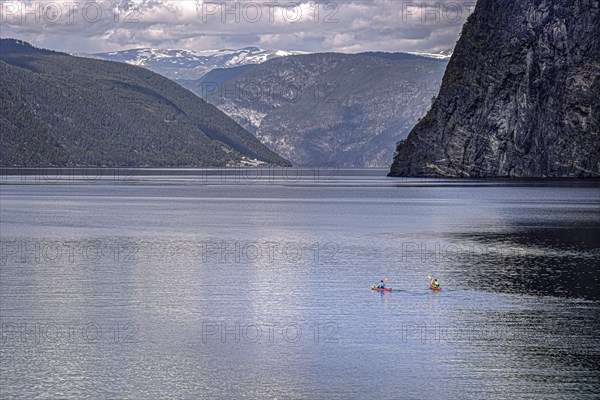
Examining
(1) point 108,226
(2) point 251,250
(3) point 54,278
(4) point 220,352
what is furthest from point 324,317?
(1) point 108,226

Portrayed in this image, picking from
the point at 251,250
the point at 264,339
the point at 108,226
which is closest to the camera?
the point at 264,339

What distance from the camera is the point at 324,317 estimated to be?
40.5 m

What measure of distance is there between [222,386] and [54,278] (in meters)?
25.9

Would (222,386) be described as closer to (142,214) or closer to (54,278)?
(54,278)

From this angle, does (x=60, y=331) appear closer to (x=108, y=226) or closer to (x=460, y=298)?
(x=460, y=298)

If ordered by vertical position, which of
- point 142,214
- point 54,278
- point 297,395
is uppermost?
point 297,395

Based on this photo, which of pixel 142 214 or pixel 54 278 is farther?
pixel 142 214

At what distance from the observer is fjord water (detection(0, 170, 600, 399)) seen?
29672mm

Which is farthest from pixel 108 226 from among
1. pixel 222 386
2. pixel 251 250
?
pixel 222 386

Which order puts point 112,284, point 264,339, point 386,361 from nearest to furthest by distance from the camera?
point 386,361 → point 264,339 → point 112,284

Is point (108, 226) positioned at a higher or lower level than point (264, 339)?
lower

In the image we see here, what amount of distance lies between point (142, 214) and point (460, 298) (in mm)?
71974

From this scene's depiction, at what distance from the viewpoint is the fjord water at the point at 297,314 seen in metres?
29.7

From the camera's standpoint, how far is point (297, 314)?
41.2 m
